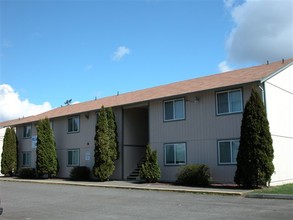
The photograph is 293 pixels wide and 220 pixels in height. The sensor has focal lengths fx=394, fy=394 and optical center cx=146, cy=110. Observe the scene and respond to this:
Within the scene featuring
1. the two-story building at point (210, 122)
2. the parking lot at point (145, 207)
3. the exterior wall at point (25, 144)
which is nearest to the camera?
the parking lot at point (145, 207)

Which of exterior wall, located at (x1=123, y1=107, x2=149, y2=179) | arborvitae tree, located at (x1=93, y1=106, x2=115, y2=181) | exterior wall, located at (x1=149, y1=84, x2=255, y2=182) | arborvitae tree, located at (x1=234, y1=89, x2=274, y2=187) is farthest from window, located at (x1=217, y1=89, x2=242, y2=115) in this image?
arborvitae tree, located at (x1=93, y1=106, x2=115, y2=181)

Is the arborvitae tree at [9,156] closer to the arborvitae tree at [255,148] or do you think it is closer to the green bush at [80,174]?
the green bush at [80,174]

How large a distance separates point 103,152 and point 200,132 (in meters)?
6.76

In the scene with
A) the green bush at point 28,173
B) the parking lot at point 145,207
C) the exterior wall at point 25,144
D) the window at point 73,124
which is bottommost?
the parking lot at point 145,207

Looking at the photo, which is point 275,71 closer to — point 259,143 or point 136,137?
point 259,143

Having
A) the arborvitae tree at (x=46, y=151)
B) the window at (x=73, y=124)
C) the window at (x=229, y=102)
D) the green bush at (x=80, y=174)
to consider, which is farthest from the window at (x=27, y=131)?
the window at (x=229, y=102)

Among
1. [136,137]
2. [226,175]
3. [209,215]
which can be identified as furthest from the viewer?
[136,137]

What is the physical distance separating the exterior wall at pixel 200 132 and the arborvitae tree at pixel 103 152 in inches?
122

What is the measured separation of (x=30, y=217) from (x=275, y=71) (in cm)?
1460

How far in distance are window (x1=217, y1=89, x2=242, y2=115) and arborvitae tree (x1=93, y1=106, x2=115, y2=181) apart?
7.95m

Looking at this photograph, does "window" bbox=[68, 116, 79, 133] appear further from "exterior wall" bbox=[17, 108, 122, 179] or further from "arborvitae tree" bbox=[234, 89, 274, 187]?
"arborvitae tree" bbox=[234, 89, 274, 187]

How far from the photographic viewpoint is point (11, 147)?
35281 mm

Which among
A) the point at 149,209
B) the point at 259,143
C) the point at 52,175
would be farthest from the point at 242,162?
the point at 52,175

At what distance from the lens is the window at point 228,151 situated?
20.3 metres
